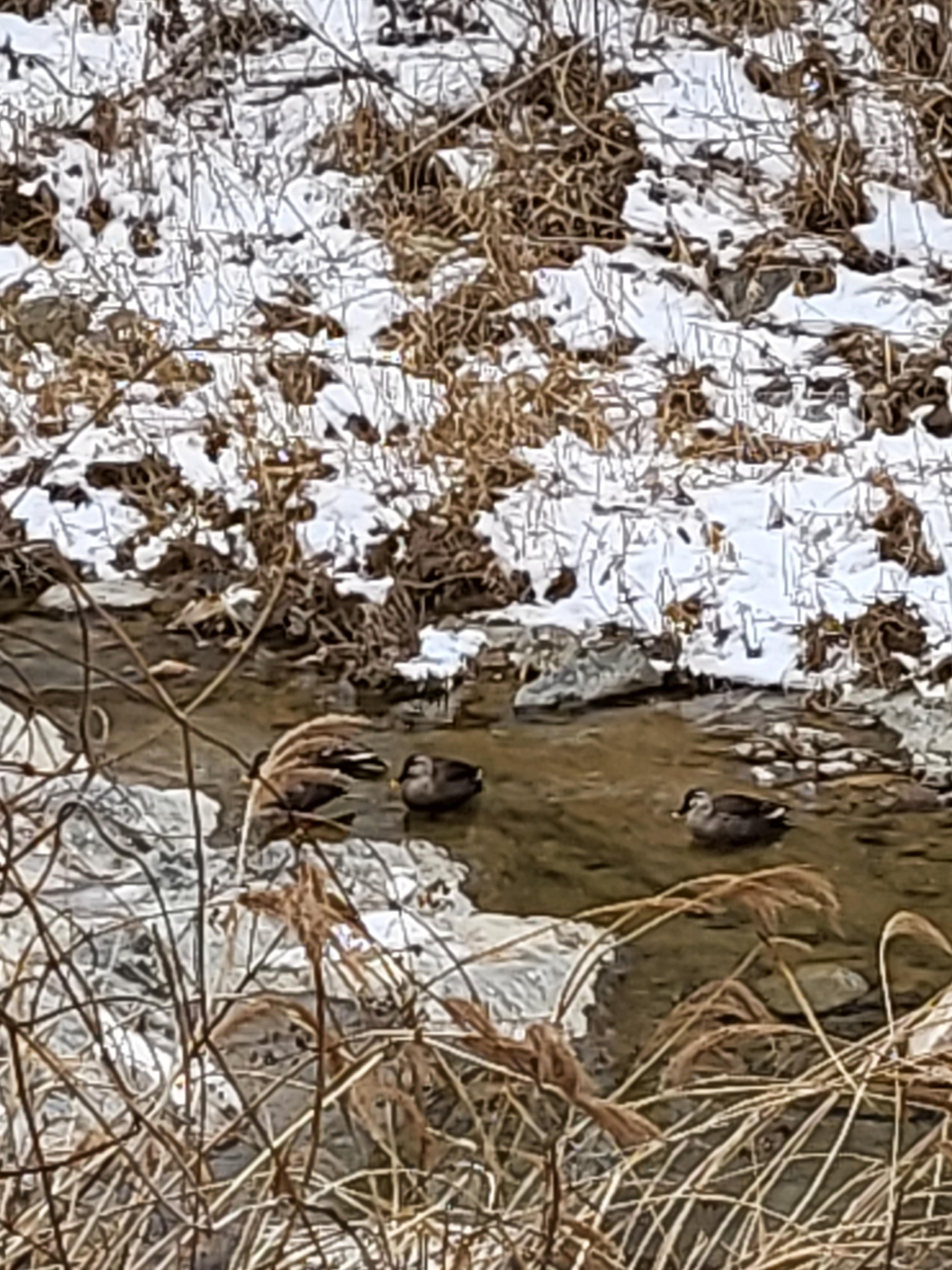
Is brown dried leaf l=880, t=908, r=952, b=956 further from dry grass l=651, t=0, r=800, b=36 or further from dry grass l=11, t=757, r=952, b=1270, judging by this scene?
dry grass l=651, t=0, r=800, b=36

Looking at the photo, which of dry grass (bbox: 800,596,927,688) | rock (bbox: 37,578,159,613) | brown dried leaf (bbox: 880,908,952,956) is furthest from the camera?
rock (bbox: 37,578,159,613)

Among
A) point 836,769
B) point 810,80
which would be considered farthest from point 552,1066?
point 810,80

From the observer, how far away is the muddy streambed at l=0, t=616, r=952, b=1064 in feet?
15.1

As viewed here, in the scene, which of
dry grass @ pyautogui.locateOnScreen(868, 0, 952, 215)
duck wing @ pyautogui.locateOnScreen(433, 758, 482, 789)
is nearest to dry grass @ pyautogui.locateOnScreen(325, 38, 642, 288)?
dry grass @ pyautogui.locateOnScreen(868, 0, 952, 215)

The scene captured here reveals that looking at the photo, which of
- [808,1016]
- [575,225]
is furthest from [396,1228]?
[575,225]

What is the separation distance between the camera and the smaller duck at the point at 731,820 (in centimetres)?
514

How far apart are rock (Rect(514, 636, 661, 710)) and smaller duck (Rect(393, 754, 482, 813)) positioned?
654 millimetres

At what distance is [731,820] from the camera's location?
17.0 ft

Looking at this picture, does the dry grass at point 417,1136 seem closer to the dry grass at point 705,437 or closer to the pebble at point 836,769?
the pebble at point 836,769

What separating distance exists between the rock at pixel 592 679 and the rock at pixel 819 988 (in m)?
1.56

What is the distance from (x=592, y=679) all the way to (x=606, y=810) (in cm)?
77

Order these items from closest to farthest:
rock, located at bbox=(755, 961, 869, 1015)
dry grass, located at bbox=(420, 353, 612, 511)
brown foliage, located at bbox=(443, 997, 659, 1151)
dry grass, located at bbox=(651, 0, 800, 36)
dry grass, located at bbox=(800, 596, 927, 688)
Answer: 1. brown foliage, located at bbox=(443, 997, 659, 1151)
2. rock, located at bbox=(755, 961, 869, 1015)
3. dry grass, located at bbox=(800, 596, 927, 688)
4. dry grass, located at bbox=(420, 353, 612, 511)
5. dry grass, located at bbox=(651, 0, 800, 36)

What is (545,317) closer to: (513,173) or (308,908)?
(513,173)

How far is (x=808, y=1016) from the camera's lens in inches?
81.6
